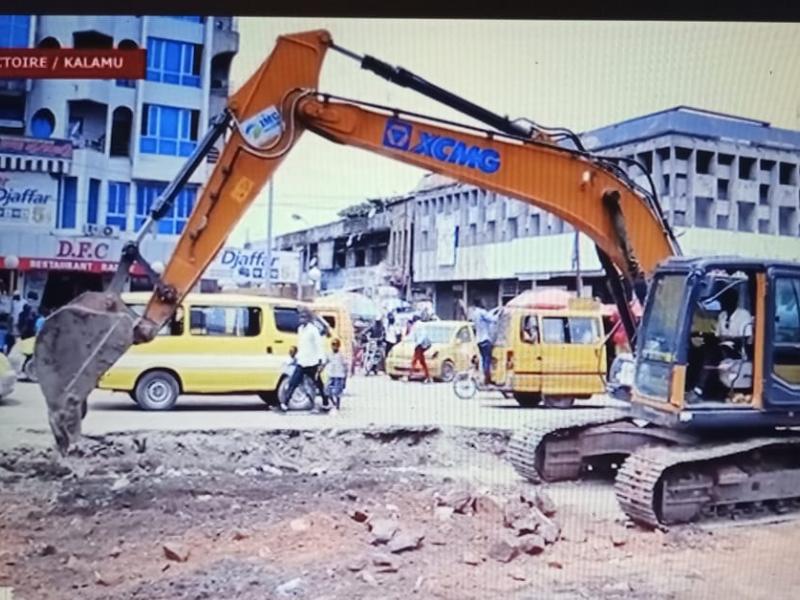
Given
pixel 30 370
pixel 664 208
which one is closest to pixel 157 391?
pixel 30 370

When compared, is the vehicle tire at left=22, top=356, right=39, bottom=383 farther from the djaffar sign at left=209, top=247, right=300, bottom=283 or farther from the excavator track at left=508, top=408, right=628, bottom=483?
the excavator track at left=508, top=408, right=628, bottom=483

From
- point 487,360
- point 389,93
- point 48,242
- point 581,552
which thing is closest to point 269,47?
point 389,93

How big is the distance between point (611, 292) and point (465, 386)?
45 centimetres

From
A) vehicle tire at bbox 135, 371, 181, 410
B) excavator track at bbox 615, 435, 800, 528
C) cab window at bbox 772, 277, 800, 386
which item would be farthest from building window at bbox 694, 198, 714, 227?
vehicle tire at bbox 135, 371, 181, 410

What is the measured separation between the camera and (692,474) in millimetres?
2236

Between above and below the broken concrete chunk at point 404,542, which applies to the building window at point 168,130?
above

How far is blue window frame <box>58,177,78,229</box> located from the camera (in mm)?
2086

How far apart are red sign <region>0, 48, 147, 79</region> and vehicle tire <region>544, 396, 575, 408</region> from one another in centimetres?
125

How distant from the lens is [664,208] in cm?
219

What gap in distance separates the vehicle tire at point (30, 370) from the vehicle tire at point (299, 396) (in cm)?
54

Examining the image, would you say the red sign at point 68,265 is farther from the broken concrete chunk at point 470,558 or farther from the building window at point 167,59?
the broken concrete chunk at point 470,558

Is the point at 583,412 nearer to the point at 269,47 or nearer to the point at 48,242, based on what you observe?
the point at 269,47

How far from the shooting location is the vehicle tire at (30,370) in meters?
1.98

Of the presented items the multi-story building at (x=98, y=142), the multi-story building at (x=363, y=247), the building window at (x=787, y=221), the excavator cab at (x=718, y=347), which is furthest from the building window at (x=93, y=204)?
the building window at (x=787, y=221)
